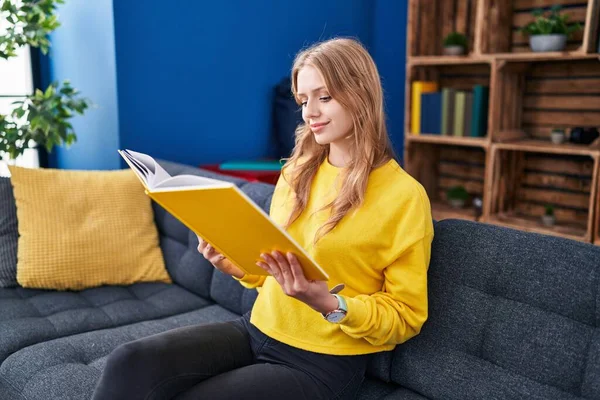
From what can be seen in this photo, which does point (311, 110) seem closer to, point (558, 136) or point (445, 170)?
point (558, 136)

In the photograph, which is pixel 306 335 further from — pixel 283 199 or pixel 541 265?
pixel 541 265

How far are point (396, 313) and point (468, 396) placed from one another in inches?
10.3

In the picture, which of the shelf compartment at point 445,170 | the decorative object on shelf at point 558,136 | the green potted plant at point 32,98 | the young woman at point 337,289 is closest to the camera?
the young woman at point 337,289

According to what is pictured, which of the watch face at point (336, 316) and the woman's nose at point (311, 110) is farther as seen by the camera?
the woman's nose at point (311, 110)

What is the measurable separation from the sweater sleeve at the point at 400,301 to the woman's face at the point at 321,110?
30 centimetres

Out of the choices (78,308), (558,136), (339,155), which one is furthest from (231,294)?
(558,136)

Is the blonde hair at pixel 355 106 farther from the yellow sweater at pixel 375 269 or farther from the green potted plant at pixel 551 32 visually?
the green potted plant at pixel 551 32

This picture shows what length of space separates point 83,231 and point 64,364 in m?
0.69

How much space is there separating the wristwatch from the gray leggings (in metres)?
0.16

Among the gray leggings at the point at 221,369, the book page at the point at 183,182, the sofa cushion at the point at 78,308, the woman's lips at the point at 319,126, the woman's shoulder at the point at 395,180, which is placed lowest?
the sofa cushion at the point at 78,308

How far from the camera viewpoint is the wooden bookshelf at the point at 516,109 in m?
3.00

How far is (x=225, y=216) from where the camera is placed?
106 cm

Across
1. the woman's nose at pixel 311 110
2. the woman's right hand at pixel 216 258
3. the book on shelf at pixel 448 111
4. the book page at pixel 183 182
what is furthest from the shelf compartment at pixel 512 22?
the book page at pixel 183 182

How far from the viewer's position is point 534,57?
287cm
